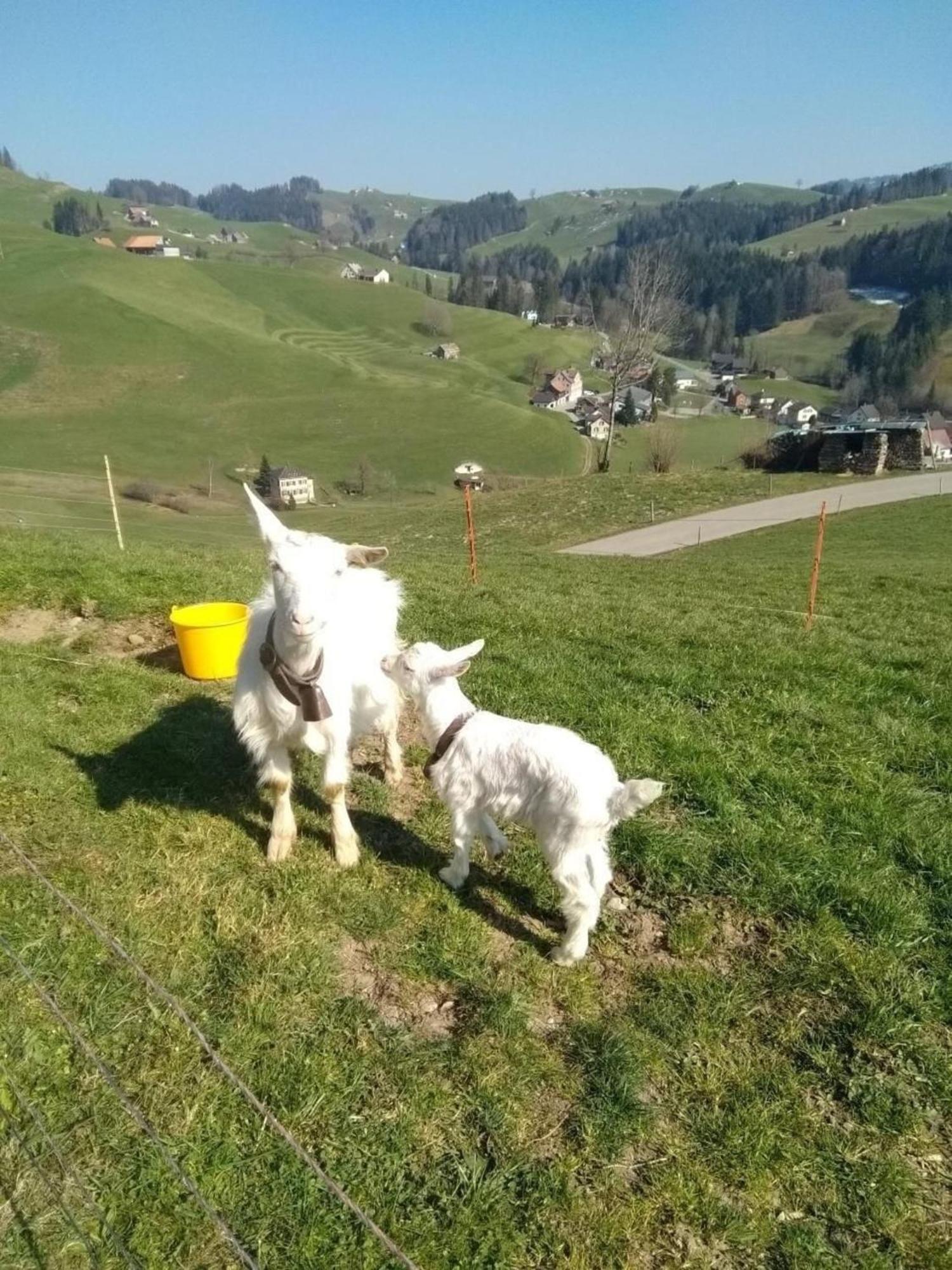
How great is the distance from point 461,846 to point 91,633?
622cm

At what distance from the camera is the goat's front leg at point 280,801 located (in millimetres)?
5758

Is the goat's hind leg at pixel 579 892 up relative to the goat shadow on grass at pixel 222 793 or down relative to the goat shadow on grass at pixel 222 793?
up

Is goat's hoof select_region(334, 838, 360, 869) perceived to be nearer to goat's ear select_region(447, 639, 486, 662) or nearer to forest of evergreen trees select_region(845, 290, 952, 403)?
goat's ear select_region(447, 639, 486, 662)

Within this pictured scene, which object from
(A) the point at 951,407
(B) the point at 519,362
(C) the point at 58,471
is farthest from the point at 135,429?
(A) the point at 951,407

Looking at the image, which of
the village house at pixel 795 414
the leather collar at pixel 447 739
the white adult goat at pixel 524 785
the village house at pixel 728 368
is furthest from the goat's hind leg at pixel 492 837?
the village house at pixel 728 368

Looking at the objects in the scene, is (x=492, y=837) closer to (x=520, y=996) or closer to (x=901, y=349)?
(x=520, y=996)

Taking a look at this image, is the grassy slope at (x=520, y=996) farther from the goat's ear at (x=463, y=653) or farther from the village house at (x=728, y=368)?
the village house at (x=728, y=368)

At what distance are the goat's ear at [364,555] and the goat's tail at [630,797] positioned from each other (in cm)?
221

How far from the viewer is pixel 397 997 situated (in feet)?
15.2

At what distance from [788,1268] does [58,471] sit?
82082mm

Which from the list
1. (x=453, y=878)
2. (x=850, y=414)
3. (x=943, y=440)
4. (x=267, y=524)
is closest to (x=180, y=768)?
(x=267, y=524)

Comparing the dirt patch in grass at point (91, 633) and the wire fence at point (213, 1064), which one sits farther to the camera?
the dirt patch in grass at point (91, 633)

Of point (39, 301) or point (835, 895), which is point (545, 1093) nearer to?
point (835, 895)

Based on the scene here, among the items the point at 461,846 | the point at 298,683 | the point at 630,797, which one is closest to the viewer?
the point at 630,797
